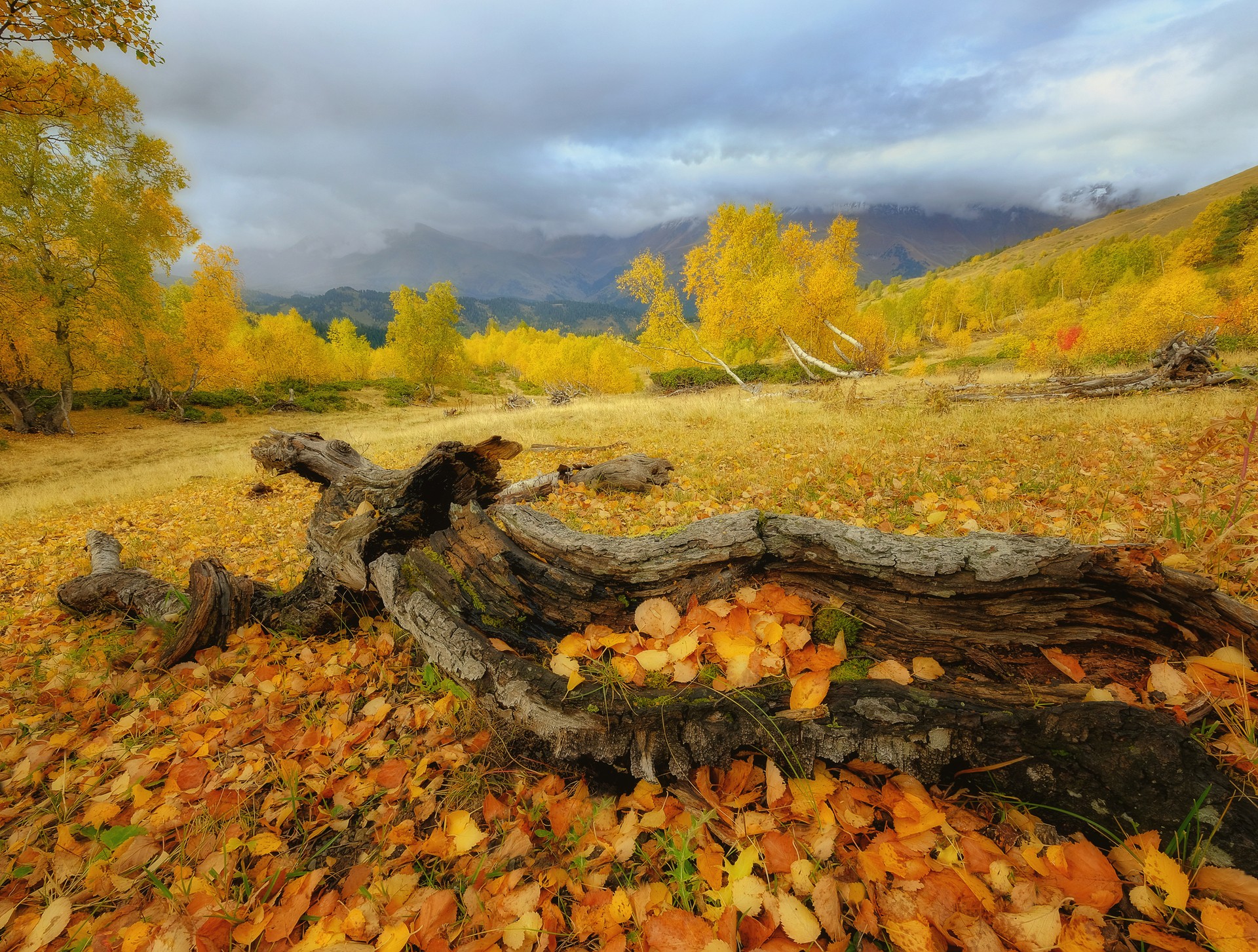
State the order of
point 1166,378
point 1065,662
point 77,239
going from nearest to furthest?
point 1065,662, point 1166,378, point 77,239

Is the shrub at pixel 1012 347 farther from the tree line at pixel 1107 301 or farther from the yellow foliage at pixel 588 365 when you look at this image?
the yellow foliage at pixel 588 365

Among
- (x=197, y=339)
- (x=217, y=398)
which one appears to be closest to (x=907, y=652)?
(x=197, y=339)

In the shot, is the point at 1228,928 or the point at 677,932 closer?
the point at 1228,928

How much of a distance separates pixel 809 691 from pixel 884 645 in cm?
54

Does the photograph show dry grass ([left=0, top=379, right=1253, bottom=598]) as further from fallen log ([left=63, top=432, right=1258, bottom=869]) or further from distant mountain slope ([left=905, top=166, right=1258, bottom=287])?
distant mountain slope ([left=905, top=166, right=1258, bottom=287])

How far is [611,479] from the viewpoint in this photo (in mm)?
6914

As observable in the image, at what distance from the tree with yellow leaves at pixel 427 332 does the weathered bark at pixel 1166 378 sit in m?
37.6

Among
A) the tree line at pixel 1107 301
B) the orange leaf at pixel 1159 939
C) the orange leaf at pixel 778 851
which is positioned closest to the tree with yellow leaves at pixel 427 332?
the tree line at pixel 1107 301

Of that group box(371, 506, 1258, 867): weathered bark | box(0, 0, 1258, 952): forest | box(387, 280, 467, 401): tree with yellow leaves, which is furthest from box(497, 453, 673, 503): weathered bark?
box(387, 280, 467, 401): tree with yellow leaves

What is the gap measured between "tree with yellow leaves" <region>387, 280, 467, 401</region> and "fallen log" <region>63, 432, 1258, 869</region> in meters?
40.2

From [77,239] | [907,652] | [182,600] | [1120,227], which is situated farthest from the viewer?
[1120,227]

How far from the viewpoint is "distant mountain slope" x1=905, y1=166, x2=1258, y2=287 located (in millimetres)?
112375

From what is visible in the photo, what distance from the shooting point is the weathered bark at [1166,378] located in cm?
997

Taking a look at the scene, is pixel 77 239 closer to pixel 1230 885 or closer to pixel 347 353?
pixel 1230 885
